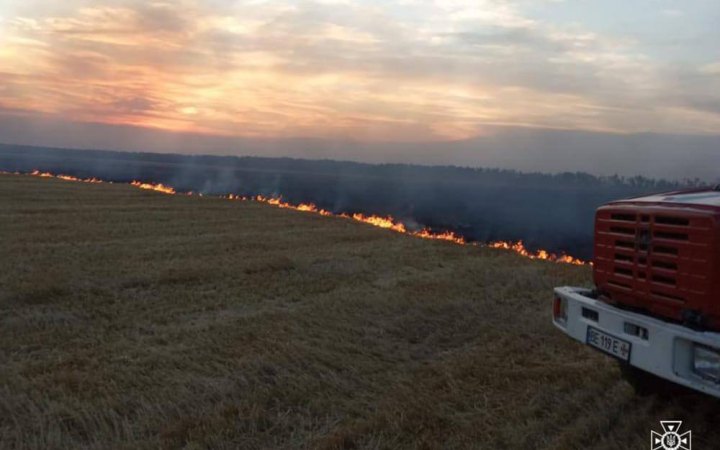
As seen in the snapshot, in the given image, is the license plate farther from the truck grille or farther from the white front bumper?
the truck grille

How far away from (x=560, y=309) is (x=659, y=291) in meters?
1.29

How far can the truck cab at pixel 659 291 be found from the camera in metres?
4.07

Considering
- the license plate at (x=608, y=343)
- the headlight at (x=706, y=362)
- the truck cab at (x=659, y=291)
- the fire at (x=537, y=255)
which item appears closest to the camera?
the headlight at (x=706, y=362)

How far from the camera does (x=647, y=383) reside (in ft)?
17.8

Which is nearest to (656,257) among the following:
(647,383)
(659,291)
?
(659,291)

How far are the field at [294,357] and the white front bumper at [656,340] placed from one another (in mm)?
683

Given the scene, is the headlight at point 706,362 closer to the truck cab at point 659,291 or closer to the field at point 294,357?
the truck cab at point 659,291

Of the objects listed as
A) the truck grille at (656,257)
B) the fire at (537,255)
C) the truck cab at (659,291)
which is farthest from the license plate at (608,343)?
the fire at (537,255)

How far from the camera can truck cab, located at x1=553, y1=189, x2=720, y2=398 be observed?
4070 mm

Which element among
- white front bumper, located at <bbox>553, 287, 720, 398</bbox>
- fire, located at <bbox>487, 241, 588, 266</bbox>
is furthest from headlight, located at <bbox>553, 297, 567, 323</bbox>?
fire, located at <bbox>487, 241, 588, 266</bbox>

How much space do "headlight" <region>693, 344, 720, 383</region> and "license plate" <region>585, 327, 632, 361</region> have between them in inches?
22.2

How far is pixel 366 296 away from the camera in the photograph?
933 centimetres

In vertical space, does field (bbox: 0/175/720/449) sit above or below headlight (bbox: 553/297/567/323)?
below

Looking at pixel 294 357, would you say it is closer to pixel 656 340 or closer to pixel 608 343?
pixel 608 343
